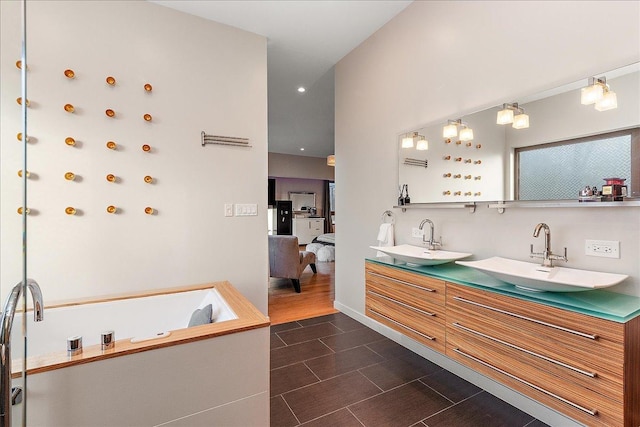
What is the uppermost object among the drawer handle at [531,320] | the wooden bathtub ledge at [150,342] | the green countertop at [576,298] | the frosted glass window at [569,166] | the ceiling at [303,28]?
the ceiling at [303,28]

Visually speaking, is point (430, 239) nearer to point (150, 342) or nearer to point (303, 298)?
point (150, 342)

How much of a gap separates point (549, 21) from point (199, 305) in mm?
2889

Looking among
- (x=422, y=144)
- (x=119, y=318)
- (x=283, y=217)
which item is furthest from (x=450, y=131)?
(x=283, y=217)

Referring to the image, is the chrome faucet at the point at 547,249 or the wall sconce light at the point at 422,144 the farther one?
the wall sconce light at the point at 422,144

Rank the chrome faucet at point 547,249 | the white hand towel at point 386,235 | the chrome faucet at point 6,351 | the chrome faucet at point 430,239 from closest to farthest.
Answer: the chrome faucet at point 6,351 < the chrome faucet at point 547,249 < the chrome faucet at point 430,239 < the white hand towel at point 386,235

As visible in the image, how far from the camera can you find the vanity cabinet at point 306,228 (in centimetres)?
938

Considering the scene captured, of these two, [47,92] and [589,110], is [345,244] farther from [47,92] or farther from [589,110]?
[47,92]

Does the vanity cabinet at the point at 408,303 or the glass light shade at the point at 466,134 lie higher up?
the glass light shade at the point at 466,134

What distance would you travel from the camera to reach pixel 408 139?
8.57ft

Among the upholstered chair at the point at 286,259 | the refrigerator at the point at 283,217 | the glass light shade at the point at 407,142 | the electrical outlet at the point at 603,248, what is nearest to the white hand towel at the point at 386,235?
the glass light shade at the point at 407,142

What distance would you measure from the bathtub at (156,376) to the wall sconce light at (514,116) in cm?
191

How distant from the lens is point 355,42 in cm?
313

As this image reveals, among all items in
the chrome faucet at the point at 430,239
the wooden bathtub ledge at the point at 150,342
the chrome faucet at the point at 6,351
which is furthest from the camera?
the chrome faucet at the point at 430,239

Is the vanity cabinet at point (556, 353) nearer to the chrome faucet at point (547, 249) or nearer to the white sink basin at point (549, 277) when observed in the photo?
the white sink basin at point (549, 277)
